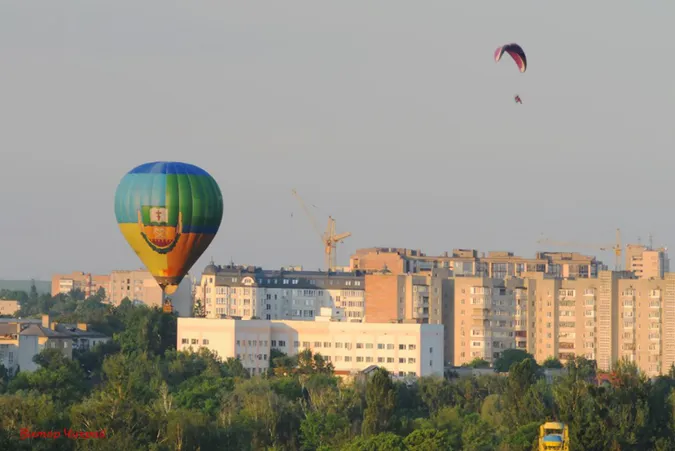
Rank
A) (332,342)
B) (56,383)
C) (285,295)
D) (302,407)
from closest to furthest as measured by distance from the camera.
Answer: (302,407)
(56,383)
(332,342)
(285,295)

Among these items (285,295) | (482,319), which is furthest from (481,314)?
(285,295)

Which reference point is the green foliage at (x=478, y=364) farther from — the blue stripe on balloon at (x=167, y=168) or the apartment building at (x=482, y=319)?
the blue stripe on balloon at (x=167, y=168)

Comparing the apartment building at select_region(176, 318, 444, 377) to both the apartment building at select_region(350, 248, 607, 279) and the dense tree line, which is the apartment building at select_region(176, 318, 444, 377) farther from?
the apartment building at select_region(350, 248, 607, 279)

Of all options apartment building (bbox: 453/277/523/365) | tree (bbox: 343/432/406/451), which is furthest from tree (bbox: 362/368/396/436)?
apartment building (bbox: 453/277/523/365)

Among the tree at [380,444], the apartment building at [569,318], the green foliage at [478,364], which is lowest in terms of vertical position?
the tree at [380,444]

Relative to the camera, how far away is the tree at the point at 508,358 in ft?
311

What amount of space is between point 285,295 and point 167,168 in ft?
236

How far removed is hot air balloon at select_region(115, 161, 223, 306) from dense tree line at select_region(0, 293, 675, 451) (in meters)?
3.74

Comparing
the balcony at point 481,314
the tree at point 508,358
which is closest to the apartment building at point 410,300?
the balcony at point 481,314

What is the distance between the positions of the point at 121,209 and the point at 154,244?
5.21ft

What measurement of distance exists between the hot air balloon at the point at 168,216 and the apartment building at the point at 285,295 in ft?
227

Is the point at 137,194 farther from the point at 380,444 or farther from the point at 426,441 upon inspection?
the point at 426,441

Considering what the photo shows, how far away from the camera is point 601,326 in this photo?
103m

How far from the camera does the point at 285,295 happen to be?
126 meters
